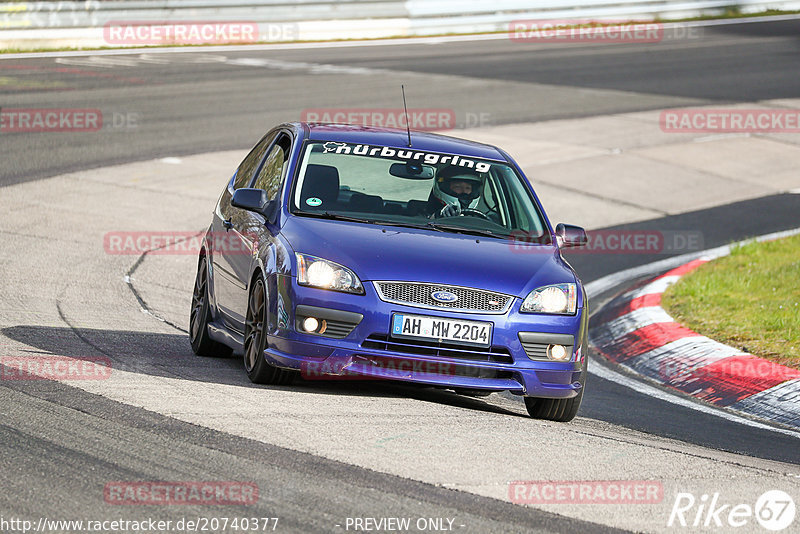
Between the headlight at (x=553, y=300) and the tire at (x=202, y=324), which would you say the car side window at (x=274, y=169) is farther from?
the headlight at (x=553, y=300)

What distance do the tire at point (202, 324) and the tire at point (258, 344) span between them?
1066 millimetres

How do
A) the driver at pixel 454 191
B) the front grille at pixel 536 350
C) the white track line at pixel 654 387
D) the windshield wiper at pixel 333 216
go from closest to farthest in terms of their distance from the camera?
1. the front grille at pixel 536 350
2. the windshield wiper at pixel 333 216
3. the driver at pixel 454 191
4. the white track line at pixel 654 387

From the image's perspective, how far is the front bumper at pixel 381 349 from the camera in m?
7.18

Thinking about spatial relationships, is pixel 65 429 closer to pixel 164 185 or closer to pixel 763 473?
pixel 763 473

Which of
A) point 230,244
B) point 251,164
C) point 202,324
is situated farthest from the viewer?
point 251,164

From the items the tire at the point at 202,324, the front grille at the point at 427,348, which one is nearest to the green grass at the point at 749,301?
the front grille at the point at 427,348

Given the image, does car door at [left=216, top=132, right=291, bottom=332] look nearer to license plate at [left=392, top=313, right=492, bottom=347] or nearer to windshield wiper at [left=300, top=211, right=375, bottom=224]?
windshield wiper at [left=300, top=211, right=375, bottom=224]

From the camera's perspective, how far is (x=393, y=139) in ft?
28.8

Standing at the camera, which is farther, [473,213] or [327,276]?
[473,213]

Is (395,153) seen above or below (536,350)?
above

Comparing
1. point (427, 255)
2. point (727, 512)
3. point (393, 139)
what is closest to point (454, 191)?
point (393, 139)

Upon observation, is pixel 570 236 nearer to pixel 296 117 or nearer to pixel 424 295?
pixel 424 295

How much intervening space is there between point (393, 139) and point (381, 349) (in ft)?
6.74

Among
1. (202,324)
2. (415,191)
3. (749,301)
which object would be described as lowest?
(749,301)
